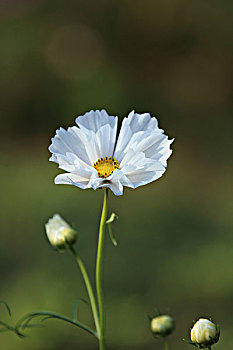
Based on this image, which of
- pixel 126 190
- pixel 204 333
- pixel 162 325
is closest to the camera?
pixel 204 333

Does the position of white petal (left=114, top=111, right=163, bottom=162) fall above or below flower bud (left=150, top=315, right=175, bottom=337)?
above

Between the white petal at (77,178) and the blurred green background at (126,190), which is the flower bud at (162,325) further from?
the blurred green background at (126,190)

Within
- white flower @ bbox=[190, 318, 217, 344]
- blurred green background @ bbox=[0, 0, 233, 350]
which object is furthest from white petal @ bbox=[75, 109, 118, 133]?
blurred green background @ bbox=[0, 0, 233, 350]

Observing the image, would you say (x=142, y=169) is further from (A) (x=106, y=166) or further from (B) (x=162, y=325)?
(B) (x=162, y=325)

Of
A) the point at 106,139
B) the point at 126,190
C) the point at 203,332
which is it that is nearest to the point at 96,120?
the point at 106,139

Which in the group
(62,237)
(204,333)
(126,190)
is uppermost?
(126,190)

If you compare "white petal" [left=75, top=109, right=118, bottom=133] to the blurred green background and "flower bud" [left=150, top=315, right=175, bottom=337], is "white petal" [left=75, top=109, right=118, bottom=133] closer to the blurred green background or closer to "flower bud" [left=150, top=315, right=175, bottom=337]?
"flower bud" [left=150, top=315, right=175, bottom=337]

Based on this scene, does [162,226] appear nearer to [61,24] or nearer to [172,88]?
[172,88]
